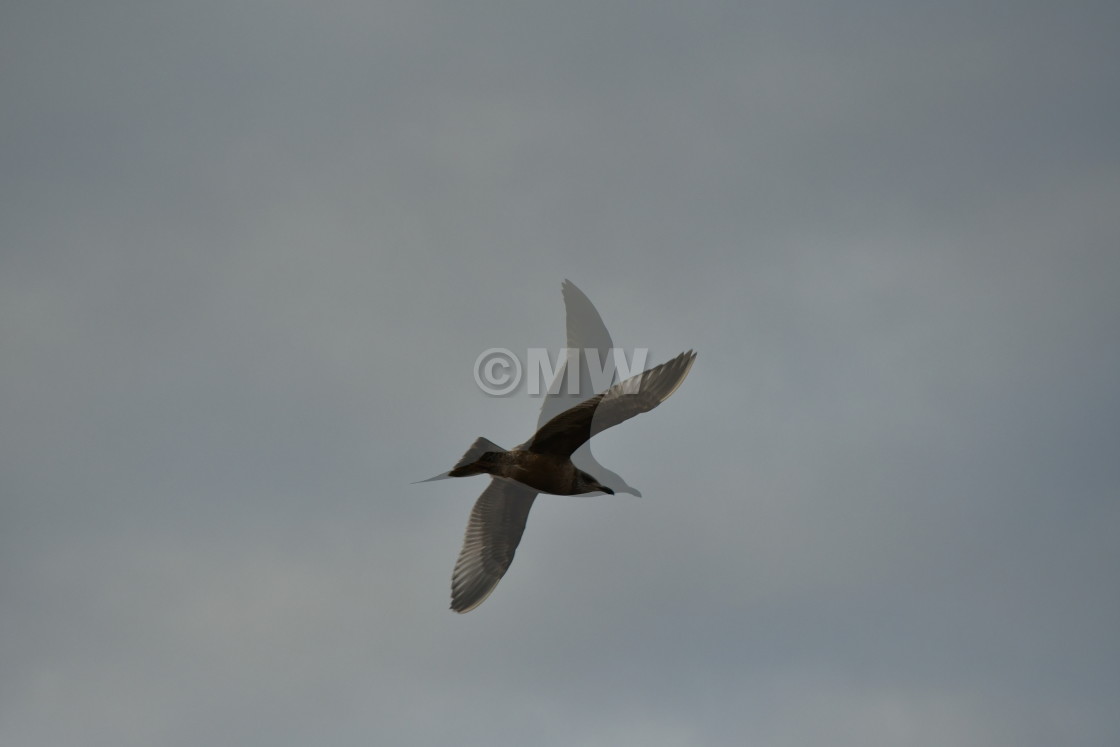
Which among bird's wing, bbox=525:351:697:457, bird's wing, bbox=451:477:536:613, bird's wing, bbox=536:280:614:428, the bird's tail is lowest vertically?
bird's wing, bbox=451:477:536:613

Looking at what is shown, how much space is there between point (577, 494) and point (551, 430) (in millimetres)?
2020

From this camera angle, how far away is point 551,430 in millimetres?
18594

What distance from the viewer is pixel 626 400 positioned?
57.4 ft

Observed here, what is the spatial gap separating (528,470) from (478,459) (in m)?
1.27

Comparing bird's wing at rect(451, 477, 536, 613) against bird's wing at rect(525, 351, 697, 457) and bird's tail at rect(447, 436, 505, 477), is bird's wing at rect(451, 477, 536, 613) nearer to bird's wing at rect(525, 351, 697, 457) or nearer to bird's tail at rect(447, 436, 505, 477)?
bird's tail at rect(447, 436, 505, 477)

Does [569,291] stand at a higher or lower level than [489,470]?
higher

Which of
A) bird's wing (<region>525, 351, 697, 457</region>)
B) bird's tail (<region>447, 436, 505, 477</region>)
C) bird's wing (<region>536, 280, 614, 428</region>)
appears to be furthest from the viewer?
bird's wing (<region>536, 280, 614, 428</region>)

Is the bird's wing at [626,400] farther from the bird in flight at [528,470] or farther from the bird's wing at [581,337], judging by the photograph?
the bird's wing at [581,337]

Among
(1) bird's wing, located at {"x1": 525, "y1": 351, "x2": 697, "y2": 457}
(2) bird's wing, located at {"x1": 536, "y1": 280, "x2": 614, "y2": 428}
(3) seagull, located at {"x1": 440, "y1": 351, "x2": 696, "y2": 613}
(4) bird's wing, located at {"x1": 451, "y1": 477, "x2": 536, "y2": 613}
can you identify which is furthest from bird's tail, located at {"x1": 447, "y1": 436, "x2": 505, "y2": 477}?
(4) bird's wing, located at {"x1": 451, "y1": 477, "x2": 536, "y2": 613}

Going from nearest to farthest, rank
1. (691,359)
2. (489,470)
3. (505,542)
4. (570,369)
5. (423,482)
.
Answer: (423,482) < (691,359) < (489,470) < (570,369) < (505,542)

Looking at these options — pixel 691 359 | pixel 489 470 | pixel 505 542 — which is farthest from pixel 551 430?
pixel 505 542

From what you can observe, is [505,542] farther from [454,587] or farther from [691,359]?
→ [691,359]

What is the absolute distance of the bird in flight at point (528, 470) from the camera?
57.5 ft

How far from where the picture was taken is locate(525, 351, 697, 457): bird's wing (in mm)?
17453
